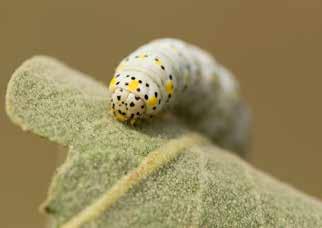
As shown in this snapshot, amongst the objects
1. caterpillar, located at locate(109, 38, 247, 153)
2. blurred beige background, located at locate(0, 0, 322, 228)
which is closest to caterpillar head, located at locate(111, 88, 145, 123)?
caterpillar, located at locate(109, 38, 247, 153)

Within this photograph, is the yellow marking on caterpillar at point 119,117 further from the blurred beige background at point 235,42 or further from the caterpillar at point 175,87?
the blurred beige background at point 235,42

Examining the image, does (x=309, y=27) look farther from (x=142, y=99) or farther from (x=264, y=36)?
(x=142, y=99)

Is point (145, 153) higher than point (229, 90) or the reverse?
the reverse

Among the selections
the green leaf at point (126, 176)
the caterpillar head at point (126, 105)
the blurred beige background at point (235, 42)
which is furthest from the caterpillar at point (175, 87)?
Answer: the blurred beige background at point (235, 42)

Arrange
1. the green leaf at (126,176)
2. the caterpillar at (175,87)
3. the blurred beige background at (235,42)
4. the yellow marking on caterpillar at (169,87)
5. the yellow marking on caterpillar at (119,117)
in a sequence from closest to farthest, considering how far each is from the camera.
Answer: the green leaf at (126,176) → the yellow marking on caterpillar at (119,117) → the caterpillar at (175,87) → the yellow marking on caterpillar at (169,87) → the blurred beige background at (235,42)

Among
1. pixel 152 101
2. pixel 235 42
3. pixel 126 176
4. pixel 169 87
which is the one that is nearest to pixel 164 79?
pixel 169 87

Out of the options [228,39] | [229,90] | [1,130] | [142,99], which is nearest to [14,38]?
[1,130]
